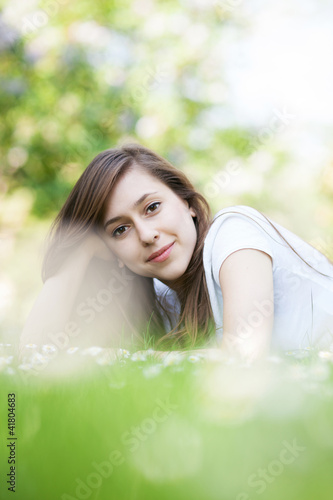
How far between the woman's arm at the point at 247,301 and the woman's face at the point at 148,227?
26 cm

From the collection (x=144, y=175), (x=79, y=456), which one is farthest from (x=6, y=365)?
(x=144, y=175)

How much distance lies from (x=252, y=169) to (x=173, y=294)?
363 cm

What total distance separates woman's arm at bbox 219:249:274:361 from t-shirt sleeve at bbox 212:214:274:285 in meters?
0.02

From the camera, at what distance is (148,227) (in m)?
1.82

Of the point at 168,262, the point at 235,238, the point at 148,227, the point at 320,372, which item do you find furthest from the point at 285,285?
the point at 320,372

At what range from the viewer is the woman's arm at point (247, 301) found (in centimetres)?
153

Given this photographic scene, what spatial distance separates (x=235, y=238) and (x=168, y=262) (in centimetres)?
28

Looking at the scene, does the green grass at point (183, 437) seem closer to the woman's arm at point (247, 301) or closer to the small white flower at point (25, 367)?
the small white flower at point (25, 367)

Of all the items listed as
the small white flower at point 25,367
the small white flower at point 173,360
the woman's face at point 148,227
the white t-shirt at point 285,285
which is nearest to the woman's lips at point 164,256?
the woman's face at point 148,227

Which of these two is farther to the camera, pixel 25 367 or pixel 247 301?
pixel 247 301

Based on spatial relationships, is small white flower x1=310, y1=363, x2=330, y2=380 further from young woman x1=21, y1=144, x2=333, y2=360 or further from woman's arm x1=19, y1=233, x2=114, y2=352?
woman's arm x1=19, y1=233, x2=114, y2=352

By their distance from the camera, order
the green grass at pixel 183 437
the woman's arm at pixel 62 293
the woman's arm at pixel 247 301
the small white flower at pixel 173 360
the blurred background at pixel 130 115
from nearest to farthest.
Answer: the green grass at pixel 183 437
the small white flower at pixel 173 360
the woman's arm at pixel 247 301
the woman's arm at pixel 62 293
the blurred background at pixel 130 115

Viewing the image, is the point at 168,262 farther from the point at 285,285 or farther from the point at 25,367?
the point at 25,367

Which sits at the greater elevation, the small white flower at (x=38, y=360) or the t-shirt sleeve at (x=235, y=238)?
the t-shirt sleeve at (x=235, y=238)
